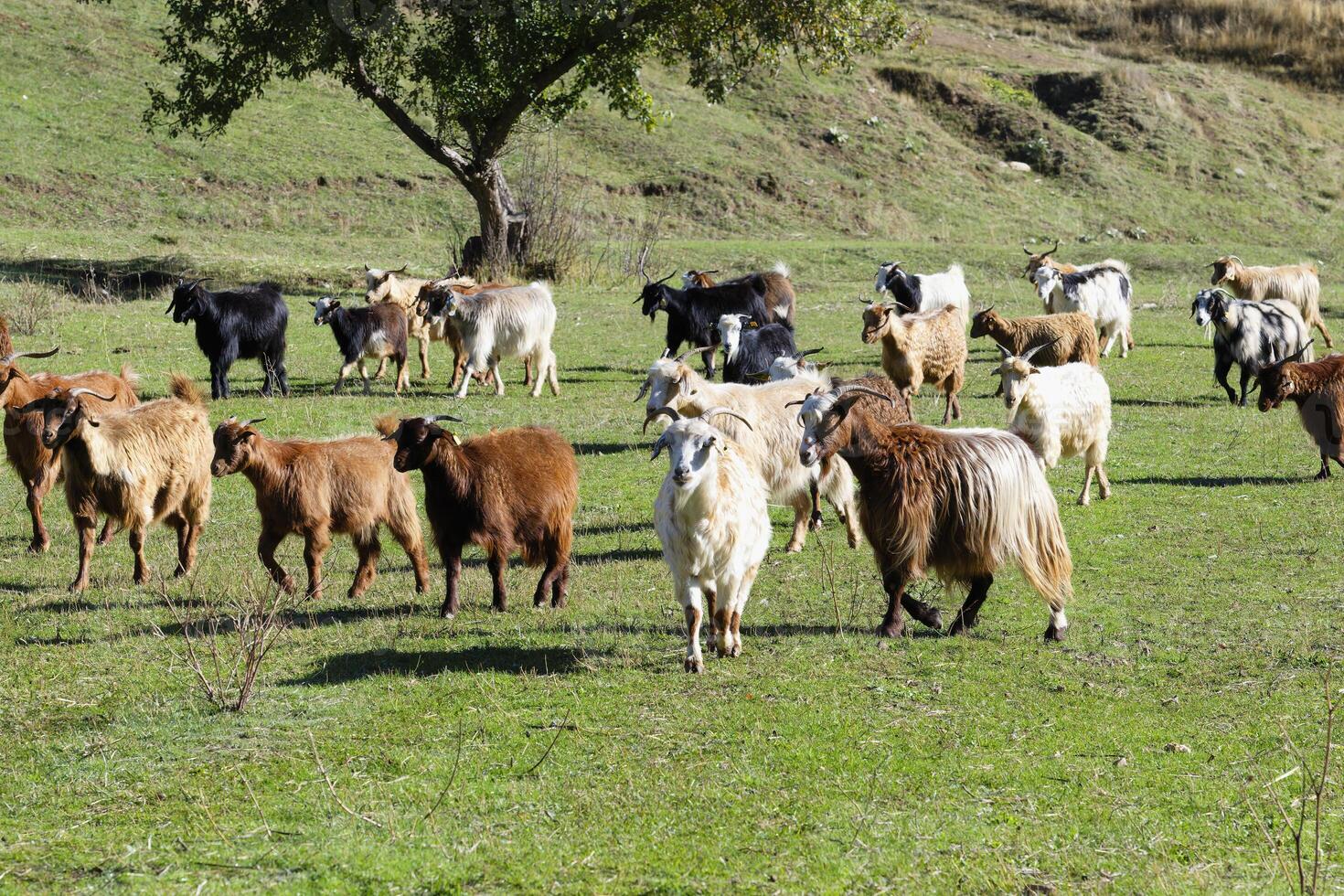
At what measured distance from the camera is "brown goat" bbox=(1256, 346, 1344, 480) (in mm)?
12625

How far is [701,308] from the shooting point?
17641mm

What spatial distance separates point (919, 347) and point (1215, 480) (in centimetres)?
337

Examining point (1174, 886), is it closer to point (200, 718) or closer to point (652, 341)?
point (200, 718)

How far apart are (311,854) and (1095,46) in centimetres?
5633

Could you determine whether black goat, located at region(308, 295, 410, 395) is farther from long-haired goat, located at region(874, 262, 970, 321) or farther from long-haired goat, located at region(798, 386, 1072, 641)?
long-haired goat, located at region(798, 386, 1072, 641)

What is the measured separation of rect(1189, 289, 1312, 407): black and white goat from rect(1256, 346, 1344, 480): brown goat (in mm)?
3525

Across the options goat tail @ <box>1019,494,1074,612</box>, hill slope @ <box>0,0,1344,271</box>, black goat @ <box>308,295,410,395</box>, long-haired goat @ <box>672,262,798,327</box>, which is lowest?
goat tail @ <box>1019,494,1074,612</box>

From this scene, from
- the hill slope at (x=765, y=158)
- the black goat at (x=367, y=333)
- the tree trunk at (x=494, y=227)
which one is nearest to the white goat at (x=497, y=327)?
the black goat at (x=367, y=333)

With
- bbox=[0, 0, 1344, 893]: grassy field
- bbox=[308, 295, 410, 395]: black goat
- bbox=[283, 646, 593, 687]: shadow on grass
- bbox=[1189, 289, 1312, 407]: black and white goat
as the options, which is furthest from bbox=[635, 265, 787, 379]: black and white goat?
bbox=[283, 646, 593, 687]: shadow on grass

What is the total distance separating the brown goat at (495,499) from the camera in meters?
8.81

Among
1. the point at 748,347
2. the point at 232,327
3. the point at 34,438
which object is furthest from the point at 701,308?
the point at 34,438

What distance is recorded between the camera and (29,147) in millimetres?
31375

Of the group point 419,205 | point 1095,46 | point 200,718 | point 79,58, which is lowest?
point 200,718

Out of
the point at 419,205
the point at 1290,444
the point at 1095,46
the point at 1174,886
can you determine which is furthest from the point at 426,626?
the point at 1095,46
